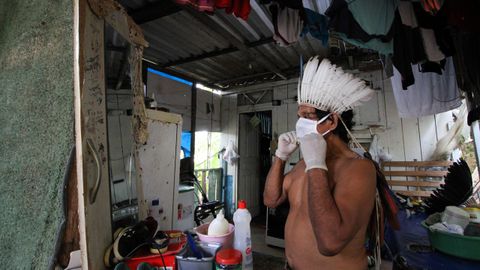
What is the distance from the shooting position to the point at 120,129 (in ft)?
3.83

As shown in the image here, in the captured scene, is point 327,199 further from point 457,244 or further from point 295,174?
point 457,244

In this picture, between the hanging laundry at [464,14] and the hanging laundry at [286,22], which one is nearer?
the hanging laundry at [464,14]

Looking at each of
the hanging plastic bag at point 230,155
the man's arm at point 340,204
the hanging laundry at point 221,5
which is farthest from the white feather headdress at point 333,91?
the hanging plastic bag at point 230,155

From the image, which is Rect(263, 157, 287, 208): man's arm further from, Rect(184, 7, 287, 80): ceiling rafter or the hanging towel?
Rect(184, 7, 287, 80): ceiling rafter

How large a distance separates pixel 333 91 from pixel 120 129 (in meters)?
1.14

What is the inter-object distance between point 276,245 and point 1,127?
395 centimetres

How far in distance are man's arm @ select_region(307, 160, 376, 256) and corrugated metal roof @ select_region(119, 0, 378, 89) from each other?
58.0 inches

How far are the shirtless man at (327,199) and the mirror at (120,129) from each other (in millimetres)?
856

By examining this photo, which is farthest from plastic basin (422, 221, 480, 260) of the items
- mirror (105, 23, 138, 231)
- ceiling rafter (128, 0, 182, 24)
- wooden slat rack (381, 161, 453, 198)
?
ceiling rafter (128, 0, 182, 24)

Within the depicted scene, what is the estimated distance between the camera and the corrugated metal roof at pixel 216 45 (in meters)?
2.50

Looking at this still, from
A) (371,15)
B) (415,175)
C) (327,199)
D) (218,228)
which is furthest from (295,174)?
(415,175)

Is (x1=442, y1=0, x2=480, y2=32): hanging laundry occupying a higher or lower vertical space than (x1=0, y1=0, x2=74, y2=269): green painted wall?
higher

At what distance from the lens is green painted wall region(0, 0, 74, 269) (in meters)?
0.88

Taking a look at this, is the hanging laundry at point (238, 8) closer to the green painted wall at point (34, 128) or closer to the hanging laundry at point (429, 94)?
the green painted wall at point (34, 128)
